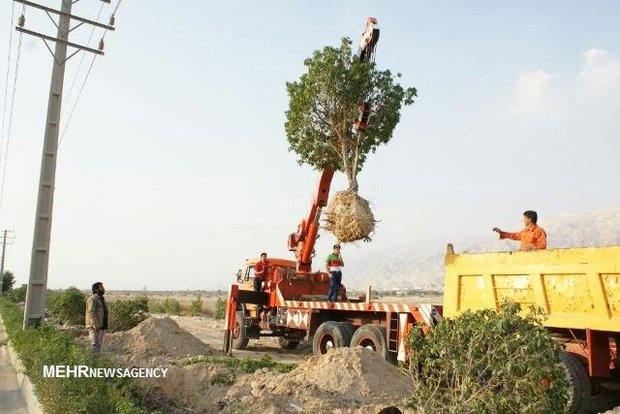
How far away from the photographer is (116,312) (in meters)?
20.6

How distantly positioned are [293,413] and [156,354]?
9.15 m

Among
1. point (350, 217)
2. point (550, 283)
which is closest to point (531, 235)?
point (550, 283)

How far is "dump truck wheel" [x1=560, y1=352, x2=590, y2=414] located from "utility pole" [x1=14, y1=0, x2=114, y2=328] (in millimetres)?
13849

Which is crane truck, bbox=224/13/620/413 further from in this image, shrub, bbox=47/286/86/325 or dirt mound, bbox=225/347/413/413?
shrub, bbox=47/286/86/325

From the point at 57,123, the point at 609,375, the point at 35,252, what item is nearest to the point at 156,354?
the point at 35,252

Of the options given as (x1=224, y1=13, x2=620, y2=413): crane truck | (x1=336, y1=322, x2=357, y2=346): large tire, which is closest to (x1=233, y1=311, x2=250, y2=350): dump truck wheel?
(x1=224, y1=13, x2=620, y2=413): crane truck

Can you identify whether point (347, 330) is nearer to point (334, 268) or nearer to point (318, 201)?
point (334, 268)

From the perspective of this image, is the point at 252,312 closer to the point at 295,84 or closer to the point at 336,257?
the point at 336,257

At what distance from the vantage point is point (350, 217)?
A: 13.1 m

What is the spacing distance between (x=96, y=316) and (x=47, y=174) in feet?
21.2

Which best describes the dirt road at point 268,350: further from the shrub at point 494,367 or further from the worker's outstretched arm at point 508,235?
the shrub at point 494,367

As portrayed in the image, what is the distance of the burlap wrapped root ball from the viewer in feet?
42.7

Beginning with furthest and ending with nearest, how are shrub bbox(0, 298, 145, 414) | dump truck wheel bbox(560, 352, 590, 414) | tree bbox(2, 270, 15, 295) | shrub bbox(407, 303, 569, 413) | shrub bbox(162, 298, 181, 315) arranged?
tree bbox(2, 270, 15, 295)
shrub bbox(162, 298, 181, 315)
dump truck wheel bbox(560, 352, 590, 414)
shrub bbox(0, 298, 145, 414)
shrub bbox(407, 303, 569, 413)

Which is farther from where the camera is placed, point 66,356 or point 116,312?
point 116,312
